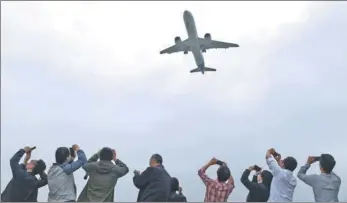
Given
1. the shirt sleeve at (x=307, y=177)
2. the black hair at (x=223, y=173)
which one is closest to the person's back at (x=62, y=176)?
the black hair at (x=223, y=173)

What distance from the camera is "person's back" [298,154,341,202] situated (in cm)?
870

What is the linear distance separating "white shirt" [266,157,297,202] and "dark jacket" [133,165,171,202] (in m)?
2.31

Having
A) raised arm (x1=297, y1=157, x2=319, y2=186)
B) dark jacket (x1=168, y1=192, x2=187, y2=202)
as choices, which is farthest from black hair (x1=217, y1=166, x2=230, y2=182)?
raised arm (x1=297, y1=157, x2=319, y2=186)

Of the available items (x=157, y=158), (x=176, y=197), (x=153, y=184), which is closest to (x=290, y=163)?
(x=176, y=197)

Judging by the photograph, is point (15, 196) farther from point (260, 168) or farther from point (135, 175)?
point (260, 168)

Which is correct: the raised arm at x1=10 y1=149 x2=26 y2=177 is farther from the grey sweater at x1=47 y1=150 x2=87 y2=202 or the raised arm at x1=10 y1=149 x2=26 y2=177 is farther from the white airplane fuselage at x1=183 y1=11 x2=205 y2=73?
the white airplane fuselage at x1=183 y1=11 x2=205 y2=73

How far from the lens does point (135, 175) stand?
9.07 m

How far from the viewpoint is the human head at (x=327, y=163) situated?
883cm

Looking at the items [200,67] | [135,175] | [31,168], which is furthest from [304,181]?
[200,67]

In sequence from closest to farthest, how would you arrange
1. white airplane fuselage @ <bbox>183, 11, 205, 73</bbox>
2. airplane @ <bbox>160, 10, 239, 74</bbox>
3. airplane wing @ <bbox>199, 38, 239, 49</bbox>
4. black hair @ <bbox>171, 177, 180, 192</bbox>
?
black hair @ <bbox>171, 177, 180, 192</bbox> < white airplane fuselage @ <bbox>183, 11, 205, 73</bbox> < airplane @ <bbox>160, 10, 239, 74</bbox> < airplane wing @ <bbox>199, 38, 239, 49</bbox>

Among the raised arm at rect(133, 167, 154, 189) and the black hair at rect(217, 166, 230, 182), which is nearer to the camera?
→ the raised arm at rect(133, 167, 154, 189)

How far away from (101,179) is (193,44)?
30872mm

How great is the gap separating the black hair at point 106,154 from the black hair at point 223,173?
2.49 meters

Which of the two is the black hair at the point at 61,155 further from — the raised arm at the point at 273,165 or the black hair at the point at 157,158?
the raised arm at the point at 273,165
